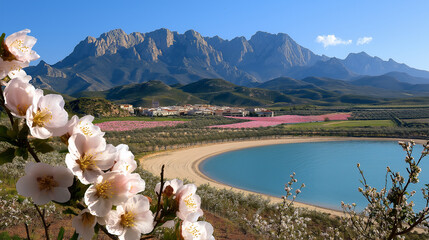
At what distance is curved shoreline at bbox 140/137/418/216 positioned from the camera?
67.4 feet

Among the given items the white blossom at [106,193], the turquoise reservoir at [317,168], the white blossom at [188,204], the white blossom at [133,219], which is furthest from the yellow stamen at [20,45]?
the turquoise reservoir at [317,168]

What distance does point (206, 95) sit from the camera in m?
177

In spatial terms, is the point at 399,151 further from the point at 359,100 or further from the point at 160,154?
the point at 359,100

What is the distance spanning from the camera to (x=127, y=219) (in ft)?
3.52

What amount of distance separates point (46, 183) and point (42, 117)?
248 mm

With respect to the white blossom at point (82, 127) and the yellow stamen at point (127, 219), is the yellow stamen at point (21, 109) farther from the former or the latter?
the yellow stamen at point (127, 219)

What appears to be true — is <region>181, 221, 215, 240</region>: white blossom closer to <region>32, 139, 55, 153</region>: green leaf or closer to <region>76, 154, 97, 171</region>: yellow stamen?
<region>76, 154, 97, 171</region>: yellow stamen

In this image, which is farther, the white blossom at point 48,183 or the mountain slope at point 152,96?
the mountain slope at point 152,96

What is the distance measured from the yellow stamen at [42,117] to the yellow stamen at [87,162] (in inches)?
7.5

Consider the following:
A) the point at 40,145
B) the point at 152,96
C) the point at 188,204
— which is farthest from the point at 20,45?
the point at 152,96

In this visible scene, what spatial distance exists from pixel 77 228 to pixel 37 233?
283 inches

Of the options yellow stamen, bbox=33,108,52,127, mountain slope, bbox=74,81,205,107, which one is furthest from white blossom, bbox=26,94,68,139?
mountain slope, bbox=74,81,205,107

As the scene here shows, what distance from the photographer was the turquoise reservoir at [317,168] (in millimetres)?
21594

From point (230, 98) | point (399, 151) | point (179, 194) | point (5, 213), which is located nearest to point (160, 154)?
point (5, 213)
